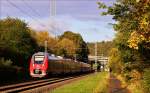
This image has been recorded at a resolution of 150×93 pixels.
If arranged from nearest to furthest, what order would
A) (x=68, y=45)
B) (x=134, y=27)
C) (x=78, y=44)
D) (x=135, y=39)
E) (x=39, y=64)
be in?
(x=135, y=39) → (x=134, y=27) → (x=39, y=64) → (x=68, y=45) → (x=78, y=44)

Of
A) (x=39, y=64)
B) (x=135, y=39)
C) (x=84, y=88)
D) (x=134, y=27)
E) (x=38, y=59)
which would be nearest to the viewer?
(x=135, y=39)

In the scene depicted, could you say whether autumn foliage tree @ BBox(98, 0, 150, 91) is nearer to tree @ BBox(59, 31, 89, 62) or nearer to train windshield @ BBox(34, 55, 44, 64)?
train windshield @ BBox(34, 55, 44, 64)

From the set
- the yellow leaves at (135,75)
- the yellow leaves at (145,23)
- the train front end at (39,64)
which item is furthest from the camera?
the train front end at (39,64)

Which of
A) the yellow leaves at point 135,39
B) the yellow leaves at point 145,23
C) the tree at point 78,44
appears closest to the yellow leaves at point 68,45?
the tree at point 78,44

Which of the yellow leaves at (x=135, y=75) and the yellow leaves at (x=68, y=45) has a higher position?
the yellow leaves at (x=68, y=45)

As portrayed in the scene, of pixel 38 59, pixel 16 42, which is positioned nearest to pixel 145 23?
pixel 38 59

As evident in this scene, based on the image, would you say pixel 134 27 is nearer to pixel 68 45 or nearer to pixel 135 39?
pixel 135 39

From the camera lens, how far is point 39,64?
63.2m

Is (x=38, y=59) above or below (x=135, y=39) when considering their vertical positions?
above

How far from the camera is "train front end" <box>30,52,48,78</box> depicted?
62.7 meters

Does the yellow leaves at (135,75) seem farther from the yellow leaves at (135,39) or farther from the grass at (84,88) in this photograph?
the yellow leaves at (135,39)

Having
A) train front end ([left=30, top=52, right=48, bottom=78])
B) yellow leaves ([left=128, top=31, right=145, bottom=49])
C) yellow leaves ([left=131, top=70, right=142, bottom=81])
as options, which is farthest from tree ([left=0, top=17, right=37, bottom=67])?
yellow leaves ([left=128, top=31, right=145, bottom=49])

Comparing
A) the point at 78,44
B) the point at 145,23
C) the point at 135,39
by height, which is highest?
the point at 78,44

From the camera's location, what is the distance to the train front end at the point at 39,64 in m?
62.7
